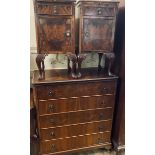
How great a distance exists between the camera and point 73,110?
1.77 metres

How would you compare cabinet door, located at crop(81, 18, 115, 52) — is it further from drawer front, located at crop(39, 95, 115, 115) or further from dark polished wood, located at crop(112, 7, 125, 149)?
drawer front, located at crop(39, 95, 115, 115)

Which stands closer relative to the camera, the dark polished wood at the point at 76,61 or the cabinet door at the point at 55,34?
the cabinet door at the point at 55,34

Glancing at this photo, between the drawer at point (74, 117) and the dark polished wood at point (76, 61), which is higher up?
the dark polished wood at point (76, 61)

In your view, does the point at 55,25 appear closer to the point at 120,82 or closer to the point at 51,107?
the point at 51,107

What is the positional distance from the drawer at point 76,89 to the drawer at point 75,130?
36cm

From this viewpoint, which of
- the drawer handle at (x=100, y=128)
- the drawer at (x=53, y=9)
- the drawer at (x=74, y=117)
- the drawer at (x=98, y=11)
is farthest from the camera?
the drawer handle at (x=100, y=128)

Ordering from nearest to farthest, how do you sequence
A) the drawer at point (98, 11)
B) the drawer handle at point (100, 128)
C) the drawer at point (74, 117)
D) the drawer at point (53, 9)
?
the drawer at point (53, 9) < the drawer at point (98, 11) < the drawer at point (74, 117) < the drawer handle at point (100, 128)

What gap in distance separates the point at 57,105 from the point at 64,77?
291 millimetres

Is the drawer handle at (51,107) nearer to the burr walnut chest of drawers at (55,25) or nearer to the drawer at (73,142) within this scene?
the drawer at (73,142)

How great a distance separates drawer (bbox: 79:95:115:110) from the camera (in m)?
1.78

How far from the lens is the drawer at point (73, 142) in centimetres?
181

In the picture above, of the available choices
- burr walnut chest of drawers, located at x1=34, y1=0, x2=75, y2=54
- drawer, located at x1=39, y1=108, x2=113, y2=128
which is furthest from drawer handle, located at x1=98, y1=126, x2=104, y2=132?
burr walnut chest of drawers, located at x1=34, y1=0, x2=75, y2=54

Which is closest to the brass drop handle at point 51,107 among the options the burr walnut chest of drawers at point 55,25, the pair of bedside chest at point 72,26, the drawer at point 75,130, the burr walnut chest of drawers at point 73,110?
the burr walnut chest of drawers at point 73,110
